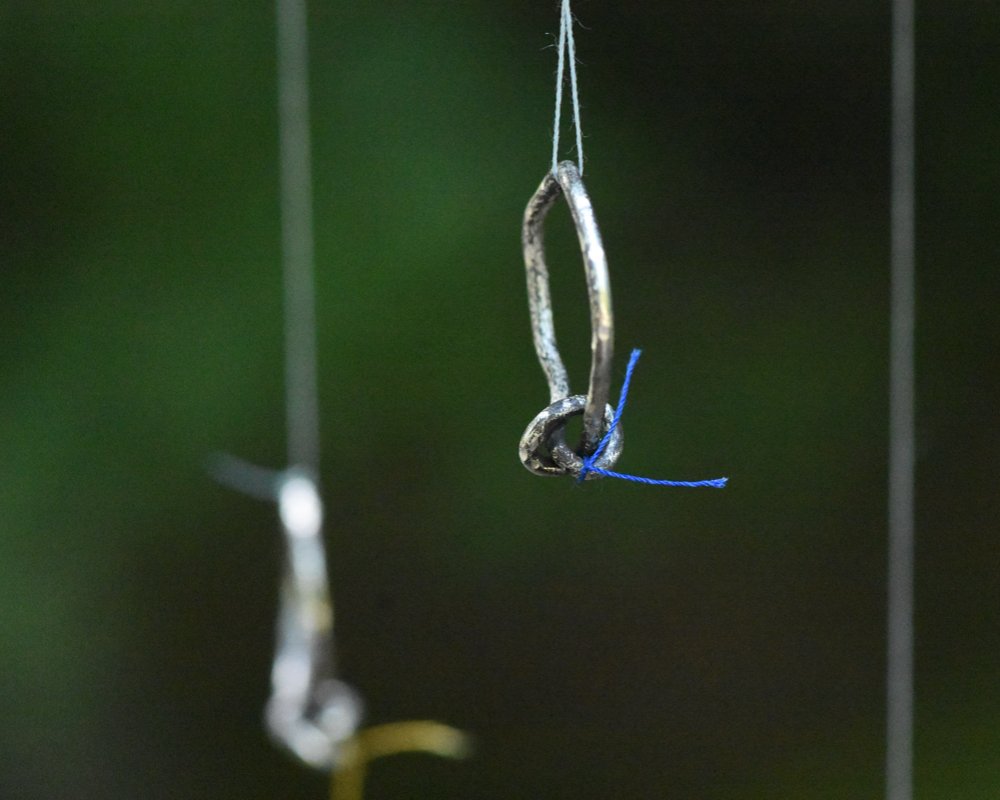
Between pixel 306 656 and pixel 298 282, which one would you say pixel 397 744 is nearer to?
pixel 306 656

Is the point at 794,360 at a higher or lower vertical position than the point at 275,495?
higher

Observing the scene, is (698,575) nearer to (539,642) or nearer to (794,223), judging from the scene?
A: (539,642)

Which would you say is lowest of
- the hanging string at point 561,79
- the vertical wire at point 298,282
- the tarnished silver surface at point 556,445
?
the tarnished silver surface at point 556,445

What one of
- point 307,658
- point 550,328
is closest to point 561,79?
point 550,328

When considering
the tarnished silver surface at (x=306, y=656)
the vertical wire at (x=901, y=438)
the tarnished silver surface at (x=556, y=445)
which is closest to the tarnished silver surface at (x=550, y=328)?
the tarnished silver surface at (x=556, y=445)

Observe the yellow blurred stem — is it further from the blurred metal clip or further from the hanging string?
the hanging string

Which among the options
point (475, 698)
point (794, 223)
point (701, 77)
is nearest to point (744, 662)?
point (475, 698)

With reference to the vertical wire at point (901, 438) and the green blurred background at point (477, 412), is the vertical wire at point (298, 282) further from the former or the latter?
the vertical wire at point (901, 438)
